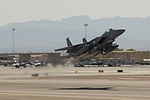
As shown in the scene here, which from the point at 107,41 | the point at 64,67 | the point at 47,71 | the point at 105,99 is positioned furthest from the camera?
the point at 47,71

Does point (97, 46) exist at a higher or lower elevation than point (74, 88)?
higher

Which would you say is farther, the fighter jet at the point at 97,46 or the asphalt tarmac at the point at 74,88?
the fighter jet at the point at 97,46

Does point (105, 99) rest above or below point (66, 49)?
below

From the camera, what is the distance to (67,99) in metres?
41.5

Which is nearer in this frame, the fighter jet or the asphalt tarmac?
the asphalt tarmac

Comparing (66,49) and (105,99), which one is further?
(66,49)

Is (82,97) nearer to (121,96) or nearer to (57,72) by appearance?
(121,96)

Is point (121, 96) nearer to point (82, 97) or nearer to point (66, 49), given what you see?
point (82, 97)

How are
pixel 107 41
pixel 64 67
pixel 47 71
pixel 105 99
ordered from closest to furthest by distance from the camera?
pixel 105 99, pixel 107 41, pixel 64 67, pixel 47 71

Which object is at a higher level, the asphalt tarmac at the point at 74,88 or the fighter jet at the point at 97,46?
the fighter jet at the point at 97,46

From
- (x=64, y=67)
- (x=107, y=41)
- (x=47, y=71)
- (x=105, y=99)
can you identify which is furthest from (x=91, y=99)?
(x=47, y=71)

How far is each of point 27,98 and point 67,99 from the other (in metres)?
3.74

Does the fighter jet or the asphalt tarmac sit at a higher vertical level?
the fighter jet

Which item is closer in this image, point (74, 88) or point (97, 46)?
point (74, 88)
